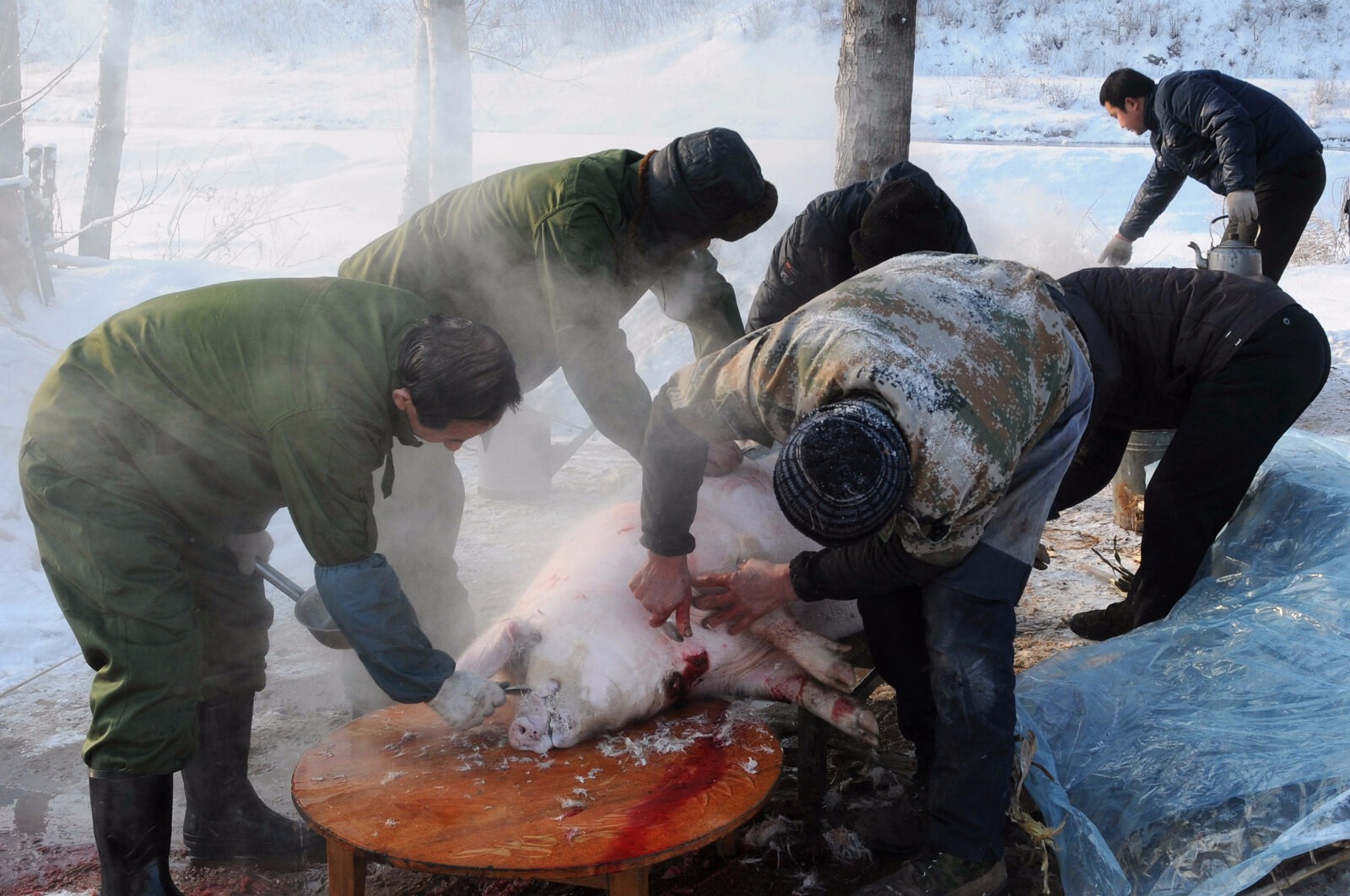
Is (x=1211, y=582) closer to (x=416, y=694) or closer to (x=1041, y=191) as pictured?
(x=416, y=694)

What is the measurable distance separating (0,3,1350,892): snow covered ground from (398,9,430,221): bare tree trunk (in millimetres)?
1274

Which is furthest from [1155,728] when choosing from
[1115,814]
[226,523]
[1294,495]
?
[226,523]

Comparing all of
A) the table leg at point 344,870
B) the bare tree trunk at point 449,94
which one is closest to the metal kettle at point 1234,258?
the table leg at point 344,870

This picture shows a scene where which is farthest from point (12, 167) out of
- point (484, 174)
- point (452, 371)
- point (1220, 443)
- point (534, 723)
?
point (1220, 443)

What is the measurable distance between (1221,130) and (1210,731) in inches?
147

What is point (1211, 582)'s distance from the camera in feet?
9.79

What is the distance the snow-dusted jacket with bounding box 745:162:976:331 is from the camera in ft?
11.9

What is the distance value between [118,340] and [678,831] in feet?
5.10

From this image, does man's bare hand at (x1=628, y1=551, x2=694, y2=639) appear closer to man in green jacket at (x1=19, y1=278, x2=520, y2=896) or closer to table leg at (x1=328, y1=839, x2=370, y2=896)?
man in green jacket at (x1=19, y1=278, x2=520, y2=896)

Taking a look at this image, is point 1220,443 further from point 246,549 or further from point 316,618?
point 246,549

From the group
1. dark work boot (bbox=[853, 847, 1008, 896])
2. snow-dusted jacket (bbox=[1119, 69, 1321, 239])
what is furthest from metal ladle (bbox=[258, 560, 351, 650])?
snow-dusted jacket (bbox=[1119, 69, 1321, 239])

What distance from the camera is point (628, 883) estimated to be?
185 cm

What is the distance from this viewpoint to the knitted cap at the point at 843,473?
1633 millimetres

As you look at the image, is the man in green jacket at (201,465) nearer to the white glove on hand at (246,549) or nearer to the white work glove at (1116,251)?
the white glove on hand at (246,549)
